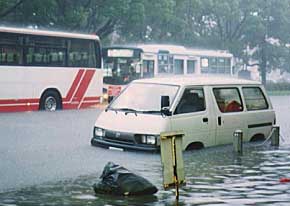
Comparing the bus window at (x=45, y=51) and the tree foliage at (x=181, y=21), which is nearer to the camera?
the bus window at (x=45, y=51)

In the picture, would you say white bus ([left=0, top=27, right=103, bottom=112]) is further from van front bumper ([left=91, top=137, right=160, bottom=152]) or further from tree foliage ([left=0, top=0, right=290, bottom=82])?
van front bumper ([left=91, top=137, right=160, bottom=152])

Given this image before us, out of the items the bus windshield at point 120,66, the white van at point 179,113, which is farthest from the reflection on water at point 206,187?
the bus windshield at point 120,66

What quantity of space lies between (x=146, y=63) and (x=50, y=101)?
10.2 m

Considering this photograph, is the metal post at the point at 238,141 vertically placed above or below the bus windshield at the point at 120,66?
below

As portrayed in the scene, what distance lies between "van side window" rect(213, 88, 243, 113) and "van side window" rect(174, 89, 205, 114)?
45cm

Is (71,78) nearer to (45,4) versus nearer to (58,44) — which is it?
(58,44)

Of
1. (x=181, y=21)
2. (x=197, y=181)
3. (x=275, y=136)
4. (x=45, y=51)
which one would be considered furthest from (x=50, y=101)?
(x=181, y=21)

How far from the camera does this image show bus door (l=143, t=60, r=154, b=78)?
37213 mm

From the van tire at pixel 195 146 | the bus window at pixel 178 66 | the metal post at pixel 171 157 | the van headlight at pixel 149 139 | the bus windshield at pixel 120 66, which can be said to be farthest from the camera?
the bus window at pixel 178 66

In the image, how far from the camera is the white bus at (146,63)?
36094 mm

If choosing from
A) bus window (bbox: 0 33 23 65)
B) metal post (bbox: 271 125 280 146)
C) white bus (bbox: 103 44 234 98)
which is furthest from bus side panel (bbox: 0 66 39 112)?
metal post (bbox: 271 125 280 146)

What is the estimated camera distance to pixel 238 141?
14.6 metres

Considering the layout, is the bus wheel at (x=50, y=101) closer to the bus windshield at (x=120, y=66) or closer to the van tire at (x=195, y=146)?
the bus windshield at (x=120, y=66)

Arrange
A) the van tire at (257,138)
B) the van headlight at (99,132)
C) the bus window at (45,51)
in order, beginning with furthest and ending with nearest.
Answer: the bus window at (45,51)
the van tire at (257,138)
the van headlight at (99,132)
